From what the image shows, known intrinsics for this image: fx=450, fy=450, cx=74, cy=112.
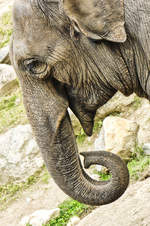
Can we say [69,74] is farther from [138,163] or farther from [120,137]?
[120,137]

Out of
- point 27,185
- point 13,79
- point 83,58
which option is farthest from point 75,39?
point 13,79

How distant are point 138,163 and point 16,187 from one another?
1918mm

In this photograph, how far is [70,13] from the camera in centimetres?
168

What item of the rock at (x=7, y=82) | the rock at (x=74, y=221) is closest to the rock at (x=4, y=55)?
the rock at (x=7, y=82)

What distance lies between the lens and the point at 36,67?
73.5 inches

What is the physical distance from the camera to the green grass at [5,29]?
26.0ft

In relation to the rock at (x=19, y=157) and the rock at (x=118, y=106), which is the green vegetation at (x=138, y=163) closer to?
the rock at (x=118, y=106)

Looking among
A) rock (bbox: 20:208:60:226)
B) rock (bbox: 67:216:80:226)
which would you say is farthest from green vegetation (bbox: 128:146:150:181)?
rock (bbox: 20:208:60:226)

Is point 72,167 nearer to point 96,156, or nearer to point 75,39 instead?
point 96,156

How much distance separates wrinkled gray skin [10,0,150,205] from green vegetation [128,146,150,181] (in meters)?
1.86

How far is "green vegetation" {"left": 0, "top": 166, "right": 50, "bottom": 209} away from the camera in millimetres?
5418

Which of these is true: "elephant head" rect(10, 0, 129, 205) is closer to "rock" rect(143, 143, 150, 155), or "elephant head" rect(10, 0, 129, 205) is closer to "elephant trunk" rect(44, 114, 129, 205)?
"elephant trunk" rect(44, 114, 129, 205)

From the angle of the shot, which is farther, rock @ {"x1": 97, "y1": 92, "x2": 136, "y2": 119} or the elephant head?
rock @ {"x1": 97, "y1": 92, "x2": 136, "y2": 119}

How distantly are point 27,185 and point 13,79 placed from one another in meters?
2.12
